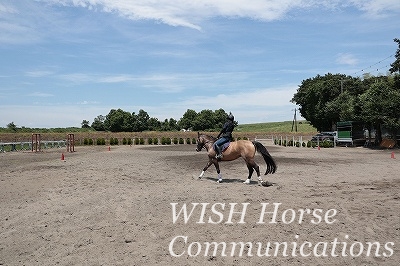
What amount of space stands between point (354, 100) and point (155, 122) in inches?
4099

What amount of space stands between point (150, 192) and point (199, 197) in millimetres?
1979

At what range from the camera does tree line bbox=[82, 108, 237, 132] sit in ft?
430

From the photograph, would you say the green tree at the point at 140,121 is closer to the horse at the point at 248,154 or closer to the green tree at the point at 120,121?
the green tree at the point at 120,121

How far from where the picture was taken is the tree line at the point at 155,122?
131 metres

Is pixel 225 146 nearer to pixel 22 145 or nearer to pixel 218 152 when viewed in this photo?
pixel 218 152

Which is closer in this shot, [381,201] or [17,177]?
[381,201]

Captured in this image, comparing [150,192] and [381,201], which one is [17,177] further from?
[381,201]

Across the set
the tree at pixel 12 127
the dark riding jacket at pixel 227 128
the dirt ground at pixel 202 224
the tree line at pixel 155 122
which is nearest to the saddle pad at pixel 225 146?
the dark riding jacket at pixel 227 128

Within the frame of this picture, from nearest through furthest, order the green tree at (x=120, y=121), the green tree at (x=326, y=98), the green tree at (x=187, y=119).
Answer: the green tree at (x=326, y=98)
the green tree at (x=120, y=121)
the green tree at (x=187, y=119)

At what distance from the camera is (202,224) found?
25.2 feet

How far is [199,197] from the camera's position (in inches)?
400

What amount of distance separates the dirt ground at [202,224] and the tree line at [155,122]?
386ft

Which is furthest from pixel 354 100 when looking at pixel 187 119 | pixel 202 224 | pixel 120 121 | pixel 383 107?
pixel 187 119

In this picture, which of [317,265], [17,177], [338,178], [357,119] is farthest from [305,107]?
[317,265]
